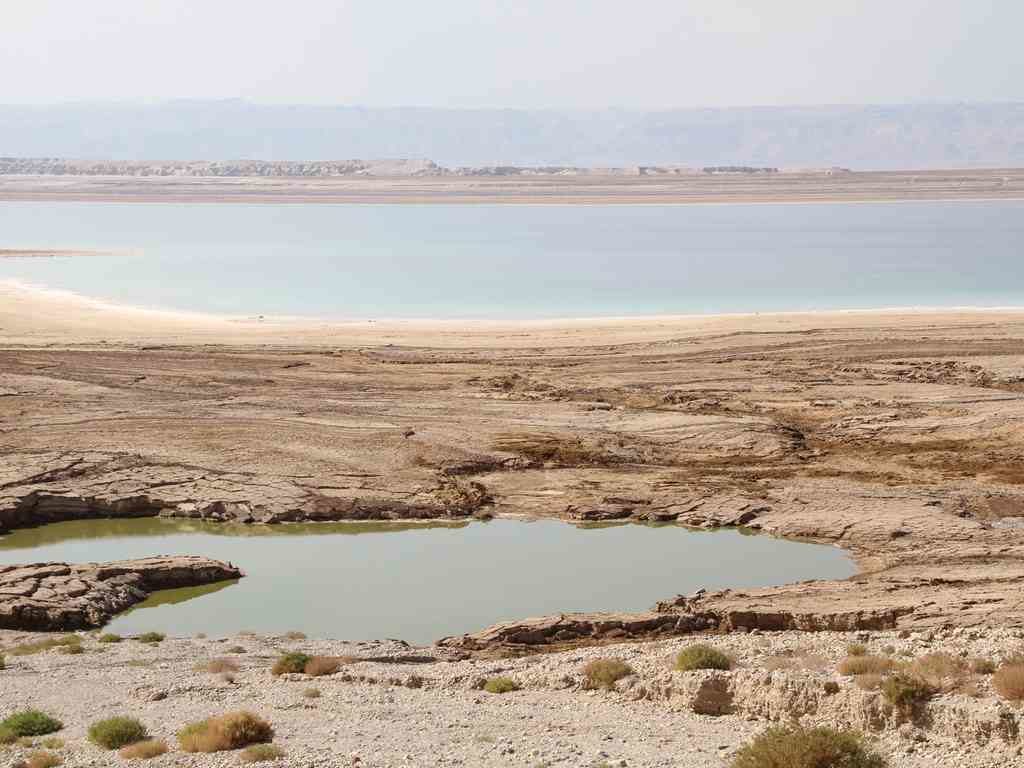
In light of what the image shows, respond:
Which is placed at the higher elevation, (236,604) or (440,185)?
(440,185)

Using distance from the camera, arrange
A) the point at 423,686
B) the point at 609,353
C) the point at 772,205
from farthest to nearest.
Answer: the point at 772,205 → the point at 609,353 → the point at 423,686

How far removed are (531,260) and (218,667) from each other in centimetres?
5281

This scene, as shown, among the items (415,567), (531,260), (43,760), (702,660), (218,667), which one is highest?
(531,260)

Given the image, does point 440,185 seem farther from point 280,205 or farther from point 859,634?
point 859,634

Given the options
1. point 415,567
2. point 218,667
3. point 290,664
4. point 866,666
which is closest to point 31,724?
point 218,667

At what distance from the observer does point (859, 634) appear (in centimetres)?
1569

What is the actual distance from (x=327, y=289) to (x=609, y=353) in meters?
21.3

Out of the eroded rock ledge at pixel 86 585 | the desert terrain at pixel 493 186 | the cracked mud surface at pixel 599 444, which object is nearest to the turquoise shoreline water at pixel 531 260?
the cracked mud surface at pixel 599 444

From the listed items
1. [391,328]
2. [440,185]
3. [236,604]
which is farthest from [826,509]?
[440,185]

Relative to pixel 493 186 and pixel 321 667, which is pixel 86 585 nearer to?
pixel 321 667

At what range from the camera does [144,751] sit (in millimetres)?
12266

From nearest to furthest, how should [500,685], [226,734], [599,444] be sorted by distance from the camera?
[226,734] < [500,685] < [599,444]

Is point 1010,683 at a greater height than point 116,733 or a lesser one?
greater

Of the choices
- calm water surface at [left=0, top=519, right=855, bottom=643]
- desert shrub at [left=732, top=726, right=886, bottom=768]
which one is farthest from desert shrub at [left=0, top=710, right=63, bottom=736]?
desert shrub at [left=732, top=726, right=886, bottom=768]
